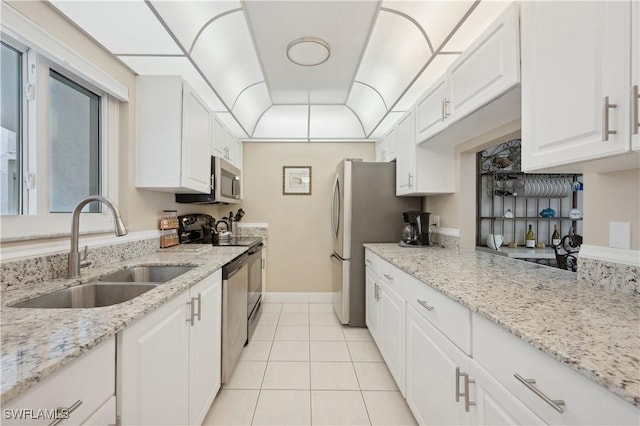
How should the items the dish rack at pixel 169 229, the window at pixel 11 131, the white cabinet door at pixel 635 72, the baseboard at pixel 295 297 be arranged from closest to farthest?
the white cabinet door at pixel 635 72, the window at pixel 11 131, the dish rack at pixel 169 229, the baseboard at pixel 295 297

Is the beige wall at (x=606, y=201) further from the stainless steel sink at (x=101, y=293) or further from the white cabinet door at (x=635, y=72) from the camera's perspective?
the stainless steel sink at (x=101, y=293)

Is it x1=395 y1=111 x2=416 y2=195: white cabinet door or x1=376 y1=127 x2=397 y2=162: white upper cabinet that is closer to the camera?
x1=395 y1=111 x2=416 y2=195: white cabinet door

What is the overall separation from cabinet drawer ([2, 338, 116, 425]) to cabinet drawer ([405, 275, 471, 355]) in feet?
3.96

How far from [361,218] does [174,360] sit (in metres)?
2.06

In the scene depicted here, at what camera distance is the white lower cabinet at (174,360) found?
2.85 ft

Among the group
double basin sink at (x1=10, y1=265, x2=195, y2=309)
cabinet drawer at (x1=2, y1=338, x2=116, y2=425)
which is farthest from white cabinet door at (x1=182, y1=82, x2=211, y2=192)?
cabinet drawer at (x1=2, y1=338, x2=116, y2=425)

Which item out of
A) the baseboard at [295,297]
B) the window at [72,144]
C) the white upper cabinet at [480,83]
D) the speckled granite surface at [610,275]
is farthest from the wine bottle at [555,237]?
the window at [72,144]

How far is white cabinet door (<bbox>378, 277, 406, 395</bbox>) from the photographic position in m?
1.68

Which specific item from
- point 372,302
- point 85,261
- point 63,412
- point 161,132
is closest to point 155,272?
point 85,261

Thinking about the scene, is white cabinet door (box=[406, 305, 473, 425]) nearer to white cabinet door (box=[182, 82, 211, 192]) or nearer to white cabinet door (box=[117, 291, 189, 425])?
white cabinet door (box=[117, 291, 189, 425])

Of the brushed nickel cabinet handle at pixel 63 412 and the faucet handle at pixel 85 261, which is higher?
the faucet handle at pixel 85 261

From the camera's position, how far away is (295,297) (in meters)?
3.71

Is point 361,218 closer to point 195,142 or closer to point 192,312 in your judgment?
point 195,142

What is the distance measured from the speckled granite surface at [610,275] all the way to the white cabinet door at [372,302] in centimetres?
139
